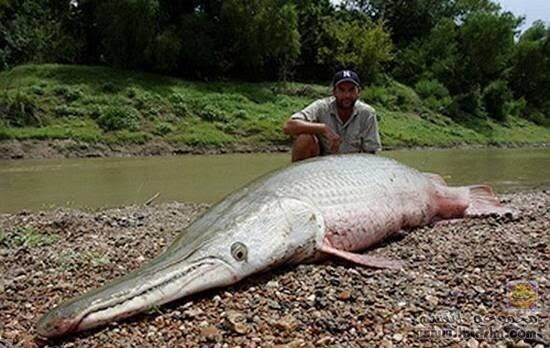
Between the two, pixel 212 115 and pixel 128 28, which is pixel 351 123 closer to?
pixel 212 115

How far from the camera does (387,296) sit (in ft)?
10.7

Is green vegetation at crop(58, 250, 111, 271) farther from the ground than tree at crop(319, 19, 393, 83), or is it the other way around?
tree at crop(319, 19, 393, 83)

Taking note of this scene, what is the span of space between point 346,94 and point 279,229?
2.48 meters

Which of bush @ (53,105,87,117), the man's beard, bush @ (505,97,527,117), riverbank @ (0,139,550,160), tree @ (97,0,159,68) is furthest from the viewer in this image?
bush @ (505,97,527,117)

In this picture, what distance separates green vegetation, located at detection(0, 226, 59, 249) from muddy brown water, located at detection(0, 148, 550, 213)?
3.29 m

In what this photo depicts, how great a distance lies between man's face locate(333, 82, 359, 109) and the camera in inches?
225

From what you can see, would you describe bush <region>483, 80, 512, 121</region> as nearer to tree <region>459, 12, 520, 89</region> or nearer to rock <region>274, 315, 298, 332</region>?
tree <region>459, 12, 520, 89</region>

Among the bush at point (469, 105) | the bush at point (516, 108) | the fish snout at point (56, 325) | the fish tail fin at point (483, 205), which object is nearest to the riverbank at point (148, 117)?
the bush at point (469, 105)

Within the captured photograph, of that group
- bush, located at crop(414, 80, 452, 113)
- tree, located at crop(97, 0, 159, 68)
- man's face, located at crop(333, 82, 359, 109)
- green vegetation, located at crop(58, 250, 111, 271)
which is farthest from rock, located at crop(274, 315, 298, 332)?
bush, located at crop(414, 80, 452, 113)

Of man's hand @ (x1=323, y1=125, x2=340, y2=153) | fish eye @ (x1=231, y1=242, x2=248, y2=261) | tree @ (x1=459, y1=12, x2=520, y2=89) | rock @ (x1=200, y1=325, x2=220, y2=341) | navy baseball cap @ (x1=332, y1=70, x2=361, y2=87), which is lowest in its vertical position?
rock @ (x1=200, y1=325, x2=220, y2=341)

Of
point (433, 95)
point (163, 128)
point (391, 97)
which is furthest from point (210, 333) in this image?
point (433, 95)

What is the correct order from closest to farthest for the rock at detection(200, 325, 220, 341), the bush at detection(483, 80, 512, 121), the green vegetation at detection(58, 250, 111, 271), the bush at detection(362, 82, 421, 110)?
the rock at detection(200, 325, 220, 341) < the green vegetation at detection(58, 250, 111, 271) < the bush at detection(362, 82, 421, 110) < the bush at detection(483, 80, 512, 121)

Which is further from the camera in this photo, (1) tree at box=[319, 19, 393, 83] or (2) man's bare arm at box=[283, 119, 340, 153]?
(1) tree at box=[319, 19, 393, 83]

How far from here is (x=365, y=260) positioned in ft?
12.7
